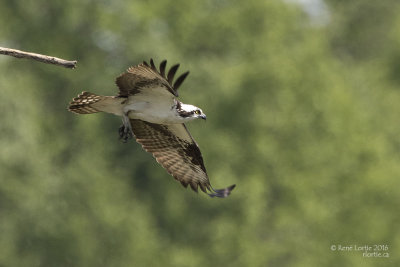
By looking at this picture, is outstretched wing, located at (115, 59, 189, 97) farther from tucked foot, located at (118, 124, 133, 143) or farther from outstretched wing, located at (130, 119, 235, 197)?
outstretched wing, located at (130, 119, 235, 197)

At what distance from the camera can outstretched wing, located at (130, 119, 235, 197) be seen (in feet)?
40.3

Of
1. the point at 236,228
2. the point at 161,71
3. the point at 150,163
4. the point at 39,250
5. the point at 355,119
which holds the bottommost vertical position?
the point at 161,71

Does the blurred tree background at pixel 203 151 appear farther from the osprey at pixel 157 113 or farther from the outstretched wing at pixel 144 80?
the outstretched wing at pixel 144 80

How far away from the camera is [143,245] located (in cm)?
2503

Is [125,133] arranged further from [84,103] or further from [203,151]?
[203,151]

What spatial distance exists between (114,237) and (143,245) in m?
0.88

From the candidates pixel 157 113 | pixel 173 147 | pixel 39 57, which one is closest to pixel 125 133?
pixel 157 113

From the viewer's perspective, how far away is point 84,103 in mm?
11227

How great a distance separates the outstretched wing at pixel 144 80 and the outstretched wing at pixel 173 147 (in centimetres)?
118

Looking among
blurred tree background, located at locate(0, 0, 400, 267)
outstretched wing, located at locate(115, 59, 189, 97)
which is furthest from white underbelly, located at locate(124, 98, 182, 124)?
blurred tree background, located at locate(0, 0, 400, 267)

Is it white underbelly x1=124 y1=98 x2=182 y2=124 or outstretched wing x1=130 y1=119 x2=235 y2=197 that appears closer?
white underbelly x1=124 y1=98 x2=182 y2=124

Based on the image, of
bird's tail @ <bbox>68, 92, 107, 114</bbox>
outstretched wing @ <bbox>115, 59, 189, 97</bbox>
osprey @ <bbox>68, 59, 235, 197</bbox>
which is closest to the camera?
outstretched wing @ <bbox>115, 59, 189, 97</bbox>

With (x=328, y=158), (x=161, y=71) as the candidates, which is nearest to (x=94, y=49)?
(x=328, y=158)

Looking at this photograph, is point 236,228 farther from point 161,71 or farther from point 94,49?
point 161,71
